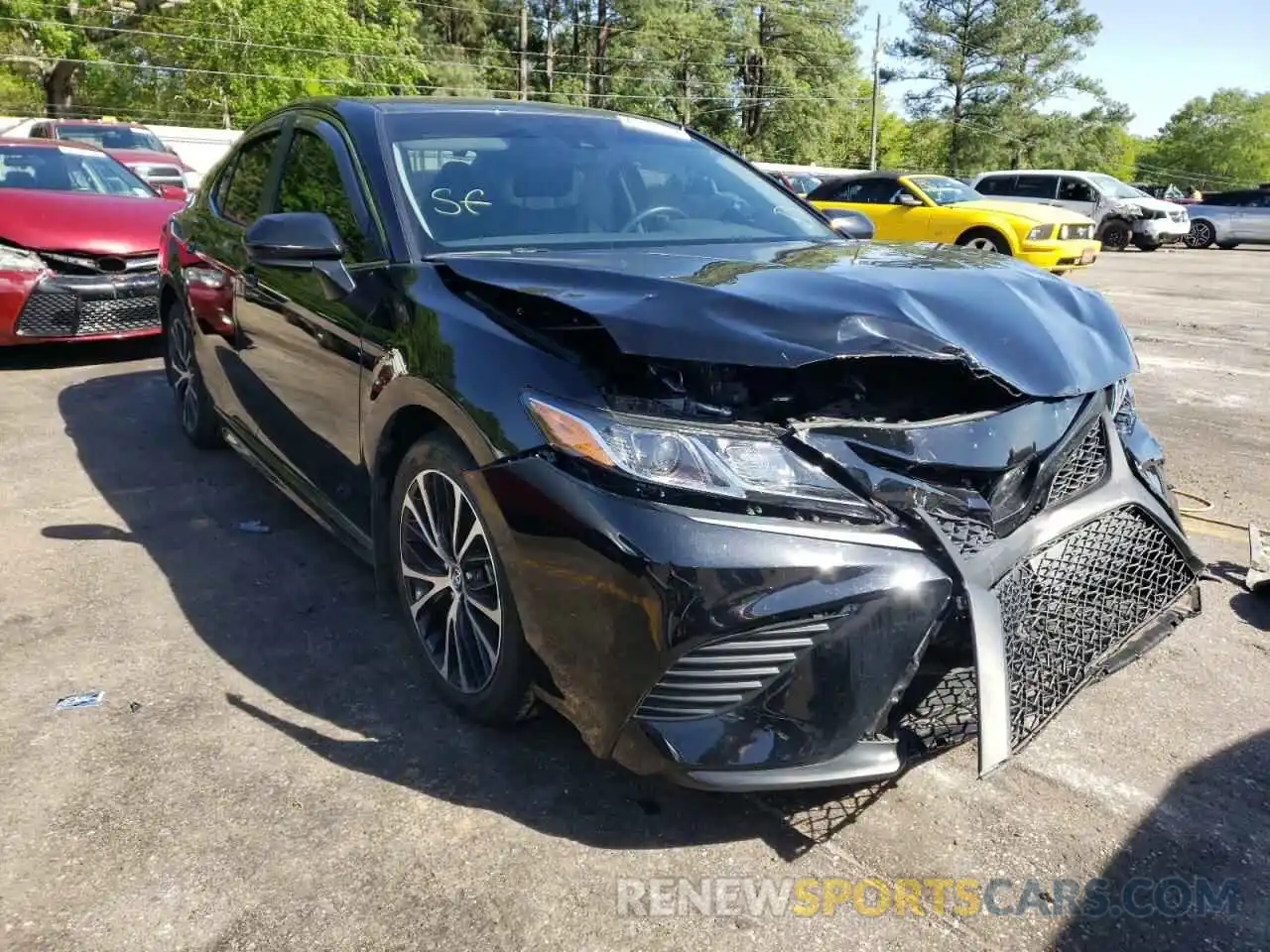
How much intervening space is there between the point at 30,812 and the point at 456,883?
1.06 m

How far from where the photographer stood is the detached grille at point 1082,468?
2199 mm

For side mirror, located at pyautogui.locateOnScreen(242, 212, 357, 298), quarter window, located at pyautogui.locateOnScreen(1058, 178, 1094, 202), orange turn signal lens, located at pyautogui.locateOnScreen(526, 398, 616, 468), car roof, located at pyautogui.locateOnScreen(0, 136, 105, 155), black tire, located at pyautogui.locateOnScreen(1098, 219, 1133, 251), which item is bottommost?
orange turn signal lens, located at pyautogui.locateOnScreen(526, 398, 616, 468)

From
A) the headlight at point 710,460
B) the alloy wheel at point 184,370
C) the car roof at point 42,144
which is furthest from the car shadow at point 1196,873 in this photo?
the car roof at point 42,144

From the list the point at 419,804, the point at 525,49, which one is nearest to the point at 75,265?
the point at 419,804

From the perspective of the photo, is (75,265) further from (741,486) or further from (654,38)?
(654,38)

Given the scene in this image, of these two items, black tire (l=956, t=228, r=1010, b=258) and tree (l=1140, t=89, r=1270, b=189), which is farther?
tree (l=1140, t=89, r=1270, b=189)

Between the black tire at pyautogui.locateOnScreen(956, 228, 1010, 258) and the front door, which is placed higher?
the black tire at pyautogui.locateOnScreen(956, 228, 1010, 258)

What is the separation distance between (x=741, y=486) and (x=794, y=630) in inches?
11.8

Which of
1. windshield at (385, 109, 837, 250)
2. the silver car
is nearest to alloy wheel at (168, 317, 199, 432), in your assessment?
windshield at (385, 109, 837, 250)

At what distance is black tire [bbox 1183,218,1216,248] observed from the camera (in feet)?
86.2

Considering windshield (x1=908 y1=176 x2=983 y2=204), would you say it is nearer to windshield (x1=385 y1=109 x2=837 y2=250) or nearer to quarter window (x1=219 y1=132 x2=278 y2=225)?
windshield (x1=385 y1=109 x2=837 y2=250)

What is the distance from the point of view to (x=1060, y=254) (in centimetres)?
1388

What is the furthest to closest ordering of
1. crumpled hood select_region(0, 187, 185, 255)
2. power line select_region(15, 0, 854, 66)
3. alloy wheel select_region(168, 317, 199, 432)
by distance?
1. power line select_region(15, 0, 854, 66)
2. crumpled hood select_region(0, 187, 185, 255)
3. alloy wheel select_region(168, 317, 199, 432)

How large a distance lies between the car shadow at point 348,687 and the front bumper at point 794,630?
0.35m
